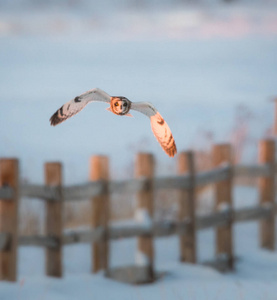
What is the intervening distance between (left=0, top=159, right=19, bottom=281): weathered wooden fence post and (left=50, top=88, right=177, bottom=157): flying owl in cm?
362

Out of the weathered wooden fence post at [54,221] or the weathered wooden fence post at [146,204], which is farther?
the weathered wooden fence post at [146,204]

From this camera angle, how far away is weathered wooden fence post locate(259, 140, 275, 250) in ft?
25.8

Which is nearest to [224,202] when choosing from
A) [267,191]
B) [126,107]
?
[267,191]

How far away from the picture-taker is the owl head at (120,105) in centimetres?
121

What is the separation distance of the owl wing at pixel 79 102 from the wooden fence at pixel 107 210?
364 centimetres

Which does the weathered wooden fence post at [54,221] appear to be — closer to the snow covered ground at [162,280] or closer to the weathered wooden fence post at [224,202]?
the snow covered ground at [162,280]

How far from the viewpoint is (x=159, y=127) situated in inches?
55.1

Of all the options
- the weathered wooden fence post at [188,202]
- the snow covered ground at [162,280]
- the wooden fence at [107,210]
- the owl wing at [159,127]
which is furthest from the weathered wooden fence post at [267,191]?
the owl wing at [159,127]

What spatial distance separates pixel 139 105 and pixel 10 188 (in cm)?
379

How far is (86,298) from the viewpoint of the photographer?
13.8 ft

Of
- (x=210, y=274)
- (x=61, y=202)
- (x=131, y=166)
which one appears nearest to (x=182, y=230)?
(x=210, y=274)

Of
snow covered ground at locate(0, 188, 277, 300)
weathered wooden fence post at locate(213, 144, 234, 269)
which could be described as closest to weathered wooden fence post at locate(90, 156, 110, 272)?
snow covered ground at locate(0, 188, 277, 300)

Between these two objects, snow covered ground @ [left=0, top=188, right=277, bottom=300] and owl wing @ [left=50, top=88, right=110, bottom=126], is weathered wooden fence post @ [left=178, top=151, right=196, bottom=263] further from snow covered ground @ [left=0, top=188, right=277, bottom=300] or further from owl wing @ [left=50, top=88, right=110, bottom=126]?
owl wing @ [left=50, top=88, right=110, bottom=126]

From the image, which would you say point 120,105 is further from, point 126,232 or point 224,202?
point 224,202
